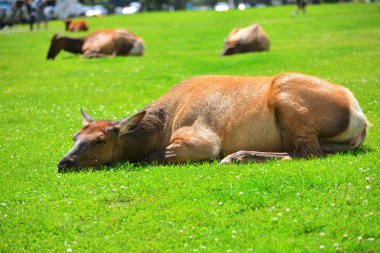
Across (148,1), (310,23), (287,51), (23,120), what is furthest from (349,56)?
(148,1)

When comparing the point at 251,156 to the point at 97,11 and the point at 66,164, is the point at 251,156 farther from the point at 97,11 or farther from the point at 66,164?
the point at 97,11

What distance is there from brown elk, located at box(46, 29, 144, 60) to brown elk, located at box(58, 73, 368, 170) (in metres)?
17.3

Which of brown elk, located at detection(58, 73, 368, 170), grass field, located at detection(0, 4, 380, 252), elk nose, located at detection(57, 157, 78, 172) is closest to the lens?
grass field, located at detection(0, 4, 380, 252)

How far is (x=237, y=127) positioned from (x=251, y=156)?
0.63 meters

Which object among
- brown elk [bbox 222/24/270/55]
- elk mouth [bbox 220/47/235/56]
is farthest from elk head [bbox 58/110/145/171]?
brown elk [bbox 222/24/270/55]

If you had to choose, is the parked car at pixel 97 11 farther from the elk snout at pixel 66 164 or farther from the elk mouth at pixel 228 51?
the elk snout at pixel 66 164

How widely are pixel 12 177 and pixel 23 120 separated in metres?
5.19

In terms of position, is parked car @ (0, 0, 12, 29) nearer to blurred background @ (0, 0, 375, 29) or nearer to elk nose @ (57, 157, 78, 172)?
blurred background @ (0, 0, 375, 29)

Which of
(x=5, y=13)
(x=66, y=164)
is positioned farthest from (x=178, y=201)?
(x=5, y=13)

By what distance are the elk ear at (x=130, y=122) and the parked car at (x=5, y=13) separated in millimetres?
50924

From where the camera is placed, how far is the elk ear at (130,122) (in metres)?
10.2

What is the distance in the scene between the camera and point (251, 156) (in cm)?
982

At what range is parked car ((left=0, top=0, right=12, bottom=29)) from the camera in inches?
2365

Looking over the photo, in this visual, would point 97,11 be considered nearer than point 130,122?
No
